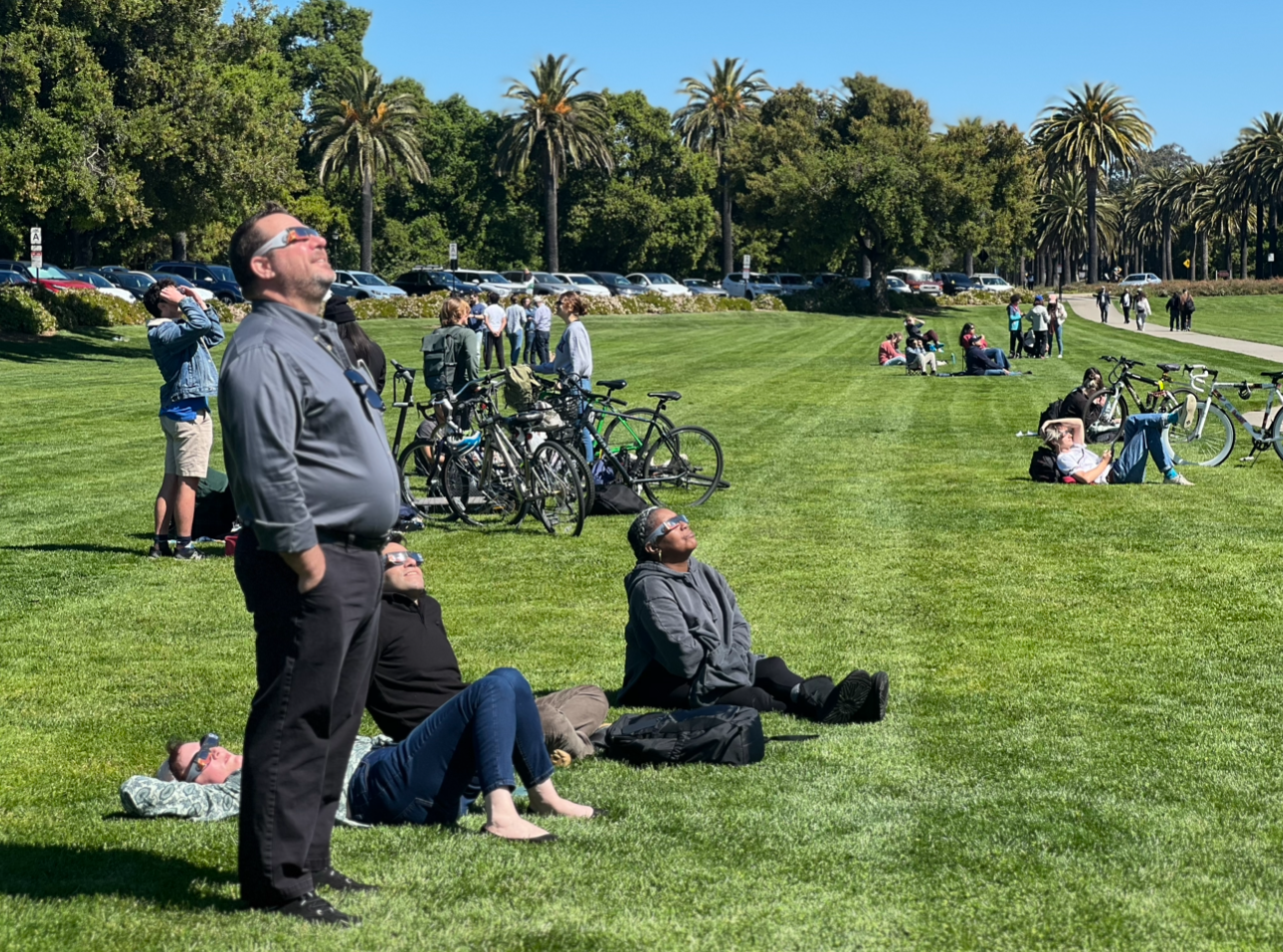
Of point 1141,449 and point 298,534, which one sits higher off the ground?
point 298,534

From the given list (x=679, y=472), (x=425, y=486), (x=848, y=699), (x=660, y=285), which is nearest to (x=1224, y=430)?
(x=679, y=472)

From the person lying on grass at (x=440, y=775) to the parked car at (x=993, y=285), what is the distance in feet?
256

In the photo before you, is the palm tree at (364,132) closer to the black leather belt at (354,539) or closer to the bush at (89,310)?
the bush at (89,310)

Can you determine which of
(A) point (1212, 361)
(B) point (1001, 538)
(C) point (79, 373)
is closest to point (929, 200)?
(A) point (1212, 361)

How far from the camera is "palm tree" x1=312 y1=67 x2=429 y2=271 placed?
220 ft

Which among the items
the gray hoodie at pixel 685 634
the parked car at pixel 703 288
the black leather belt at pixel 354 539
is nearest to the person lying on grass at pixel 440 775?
the black leather belt at pixel 354 539

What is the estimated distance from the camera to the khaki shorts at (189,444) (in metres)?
10.7

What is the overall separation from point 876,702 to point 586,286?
58.4 metres

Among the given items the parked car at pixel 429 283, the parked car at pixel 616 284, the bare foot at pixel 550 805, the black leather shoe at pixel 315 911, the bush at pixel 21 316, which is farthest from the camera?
the parked car at pixel 616 284

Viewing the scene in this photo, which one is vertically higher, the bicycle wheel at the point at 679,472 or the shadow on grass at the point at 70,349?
the shadow on grass at the point at 70,349

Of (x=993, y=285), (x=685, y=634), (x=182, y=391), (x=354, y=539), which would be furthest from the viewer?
(x=993, y=285)

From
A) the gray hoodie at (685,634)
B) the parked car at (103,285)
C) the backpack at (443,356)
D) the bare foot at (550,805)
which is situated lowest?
the bare foot at (550,805)

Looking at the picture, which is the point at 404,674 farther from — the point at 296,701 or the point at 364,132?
the point at 364,132

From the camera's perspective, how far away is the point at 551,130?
74125 mm
